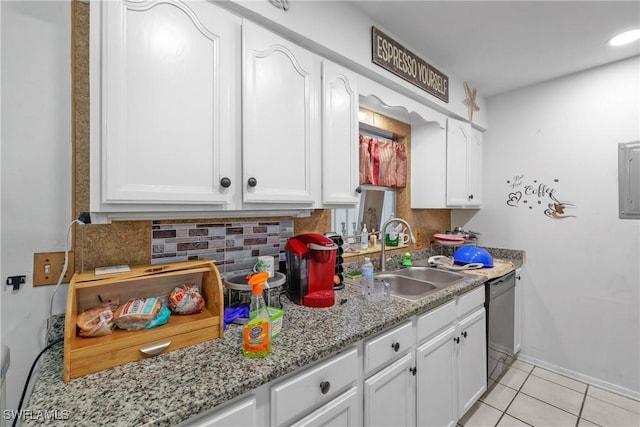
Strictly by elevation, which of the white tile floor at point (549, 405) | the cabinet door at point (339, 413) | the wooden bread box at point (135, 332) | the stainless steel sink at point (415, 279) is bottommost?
the white tile floor at point (549, 405)

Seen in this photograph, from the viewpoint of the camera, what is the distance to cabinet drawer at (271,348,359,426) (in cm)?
87

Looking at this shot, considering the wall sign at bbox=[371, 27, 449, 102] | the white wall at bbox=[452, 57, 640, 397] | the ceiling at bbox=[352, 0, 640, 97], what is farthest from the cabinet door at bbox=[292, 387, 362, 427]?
the white wall at bbox=[452, 57, 640, 397]

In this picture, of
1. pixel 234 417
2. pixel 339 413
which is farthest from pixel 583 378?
pixel 234 417

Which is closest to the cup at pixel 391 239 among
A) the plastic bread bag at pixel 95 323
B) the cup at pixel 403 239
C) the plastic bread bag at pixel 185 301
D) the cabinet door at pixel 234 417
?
the cup at pixel 403 239

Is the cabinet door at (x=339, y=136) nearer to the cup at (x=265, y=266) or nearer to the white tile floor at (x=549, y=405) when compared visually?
the cup at (x=265, y=266)

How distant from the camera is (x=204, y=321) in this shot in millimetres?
986

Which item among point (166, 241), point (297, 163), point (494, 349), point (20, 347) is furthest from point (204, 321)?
point (494, 349)

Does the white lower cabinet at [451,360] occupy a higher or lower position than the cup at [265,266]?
lower

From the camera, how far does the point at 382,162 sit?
2.28 meters

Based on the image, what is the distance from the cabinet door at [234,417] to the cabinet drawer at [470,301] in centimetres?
133

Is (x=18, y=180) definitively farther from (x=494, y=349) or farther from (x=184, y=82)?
(x=494, y=349)

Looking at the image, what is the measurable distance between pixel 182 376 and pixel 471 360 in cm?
174

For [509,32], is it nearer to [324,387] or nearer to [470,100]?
[470,100]

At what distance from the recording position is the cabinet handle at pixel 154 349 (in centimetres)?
87
